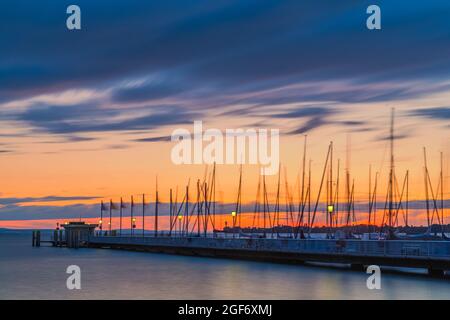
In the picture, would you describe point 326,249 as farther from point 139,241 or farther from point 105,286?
point 139,241

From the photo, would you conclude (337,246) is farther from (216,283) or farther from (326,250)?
(216,283)

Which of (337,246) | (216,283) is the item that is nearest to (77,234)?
(216,283)

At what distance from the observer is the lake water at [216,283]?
51.7 m

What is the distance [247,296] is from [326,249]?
602 inches

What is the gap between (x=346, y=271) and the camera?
65.4m

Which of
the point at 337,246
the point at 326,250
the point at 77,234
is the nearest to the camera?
the point at 337,246

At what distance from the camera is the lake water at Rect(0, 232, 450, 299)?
51.7m

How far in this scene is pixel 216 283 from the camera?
61.0 meters

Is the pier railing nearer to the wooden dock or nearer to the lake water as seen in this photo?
the wooden dock
